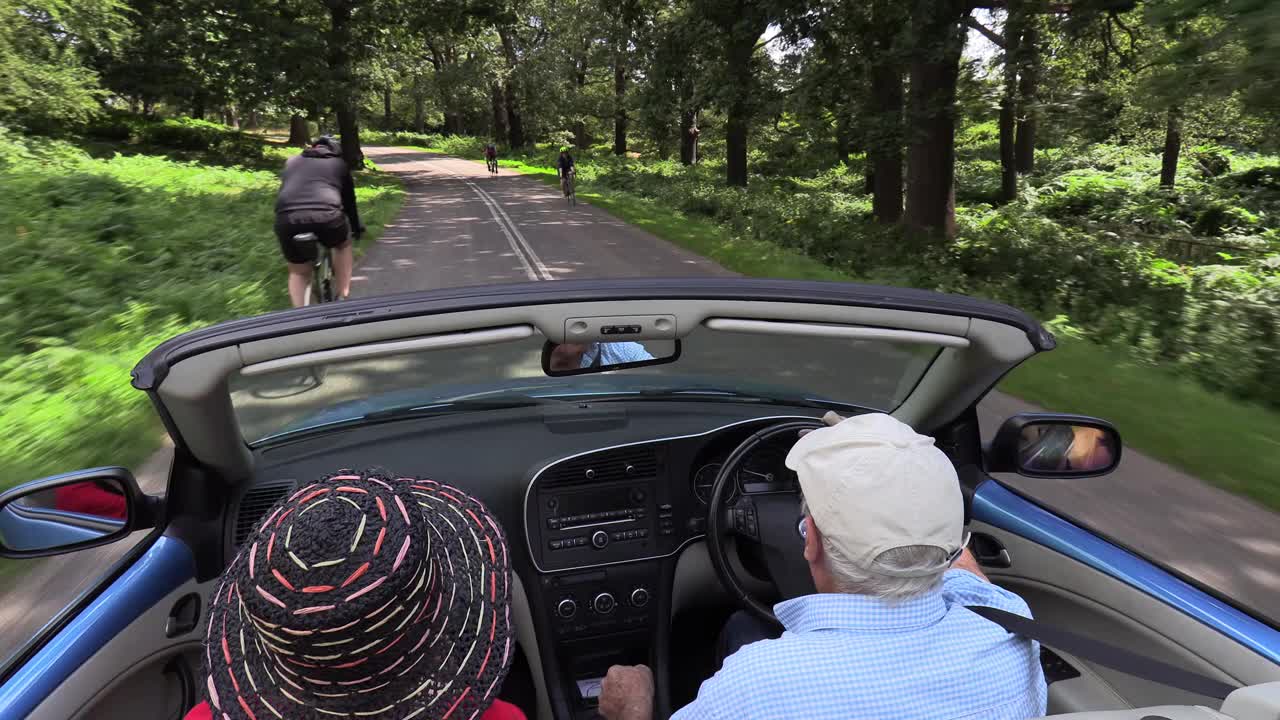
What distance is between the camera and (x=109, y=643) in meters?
2.04

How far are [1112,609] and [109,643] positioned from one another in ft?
8.86

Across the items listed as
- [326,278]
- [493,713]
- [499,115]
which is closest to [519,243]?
[326,278]

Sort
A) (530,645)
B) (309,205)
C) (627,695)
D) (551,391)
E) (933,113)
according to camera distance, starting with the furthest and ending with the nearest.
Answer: (933,113)
(309,205)
(551,391)
(530,645)
(627,695)

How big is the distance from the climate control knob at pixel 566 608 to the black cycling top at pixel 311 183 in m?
5.93

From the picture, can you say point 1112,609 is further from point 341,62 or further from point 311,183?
point 341,62

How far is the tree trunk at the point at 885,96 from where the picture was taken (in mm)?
14773

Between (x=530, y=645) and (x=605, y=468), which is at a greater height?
(x=605, y=468)

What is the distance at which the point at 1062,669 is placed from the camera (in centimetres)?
226

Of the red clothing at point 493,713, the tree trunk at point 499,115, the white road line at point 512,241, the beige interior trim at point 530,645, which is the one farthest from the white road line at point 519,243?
the tree trunk at point 499,115

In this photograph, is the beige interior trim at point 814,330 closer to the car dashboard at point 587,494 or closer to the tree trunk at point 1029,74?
the car dashboard at point 587,494

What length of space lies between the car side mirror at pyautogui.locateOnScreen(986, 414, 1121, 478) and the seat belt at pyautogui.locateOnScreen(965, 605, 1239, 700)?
3.74 feet

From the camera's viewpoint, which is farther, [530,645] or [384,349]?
[530,645]

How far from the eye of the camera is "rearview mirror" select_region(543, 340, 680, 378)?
7.85ft

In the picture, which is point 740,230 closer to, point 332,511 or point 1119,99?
point 1119,99
